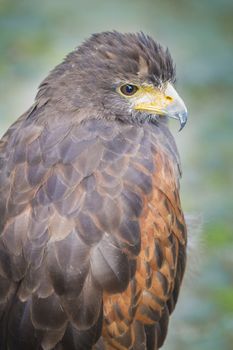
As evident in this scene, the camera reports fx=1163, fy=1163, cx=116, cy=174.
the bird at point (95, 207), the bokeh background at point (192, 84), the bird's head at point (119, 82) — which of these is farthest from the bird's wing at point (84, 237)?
the bokeh background at point (192, 84)

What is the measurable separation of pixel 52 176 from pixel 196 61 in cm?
462

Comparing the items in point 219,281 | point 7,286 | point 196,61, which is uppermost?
point 7,286

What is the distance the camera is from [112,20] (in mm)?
10227

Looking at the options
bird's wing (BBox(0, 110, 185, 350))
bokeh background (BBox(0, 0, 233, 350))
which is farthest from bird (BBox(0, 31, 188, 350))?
bokeh background (BBox(0, 0, 233, 350))

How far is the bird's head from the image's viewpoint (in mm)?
5867

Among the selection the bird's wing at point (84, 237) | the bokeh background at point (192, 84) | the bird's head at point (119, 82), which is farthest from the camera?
the bokeh background at point (192, 84)

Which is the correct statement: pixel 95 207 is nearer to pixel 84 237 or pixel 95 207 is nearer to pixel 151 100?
pixel 84 237

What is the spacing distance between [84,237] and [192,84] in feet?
14.6

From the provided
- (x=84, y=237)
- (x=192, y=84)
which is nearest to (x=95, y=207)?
(x=84, y=237)

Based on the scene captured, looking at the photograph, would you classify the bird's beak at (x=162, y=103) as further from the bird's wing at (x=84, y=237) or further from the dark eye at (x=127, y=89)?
the bird's wing at (x=84, y=237)

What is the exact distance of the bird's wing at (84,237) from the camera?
17.7ft

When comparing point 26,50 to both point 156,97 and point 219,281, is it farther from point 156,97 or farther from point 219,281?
point 156,97

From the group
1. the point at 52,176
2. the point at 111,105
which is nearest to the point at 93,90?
the point at 111,105

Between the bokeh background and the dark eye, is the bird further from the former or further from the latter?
the bokeh background
